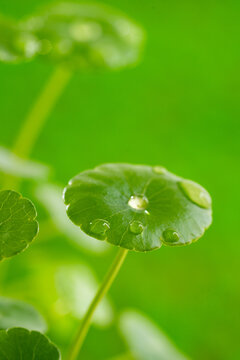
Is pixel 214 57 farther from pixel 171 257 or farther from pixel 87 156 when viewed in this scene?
pixel 171 257

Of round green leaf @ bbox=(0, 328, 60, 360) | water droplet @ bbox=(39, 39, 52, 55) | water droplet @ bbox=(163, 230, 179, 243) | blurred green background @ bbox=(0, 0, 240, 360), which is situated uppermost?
water droplet @ bbox=(163, 230, 179, 243)

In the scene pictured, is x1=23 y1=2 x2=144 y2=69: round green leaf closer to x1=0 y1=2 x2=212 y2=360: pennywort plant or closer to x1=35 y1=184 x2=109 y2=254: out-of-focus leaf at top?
x1=0 y1=2 x2=212 y2=360: pennywort plant

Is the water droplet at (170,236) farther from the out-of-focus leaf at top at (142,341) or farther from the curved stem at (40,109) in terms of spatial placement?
the curved stem at (40,109)

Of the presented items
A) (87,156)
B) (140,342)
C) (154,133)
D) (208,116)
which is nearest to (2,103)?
(87,156)

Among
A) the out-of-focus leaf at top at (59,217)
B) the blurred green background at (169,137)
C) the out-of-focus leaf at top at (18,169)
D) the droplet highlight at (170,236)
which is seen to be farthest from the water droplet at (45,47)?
the blurred green background at (169,137)

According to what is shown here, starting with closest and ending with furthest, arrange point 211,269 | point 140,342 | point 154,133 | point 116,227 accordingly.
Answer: point 116,227, point 140,342, point 211,269, point 154,133

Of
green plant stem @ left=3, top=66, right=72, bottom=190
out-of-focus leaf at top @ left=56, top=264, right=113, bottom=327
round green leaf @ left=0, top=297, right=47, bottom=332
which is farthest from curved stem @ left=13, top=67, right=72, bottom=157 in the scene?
round green leaf @ left=0, top=297, right=47, bottom=332
